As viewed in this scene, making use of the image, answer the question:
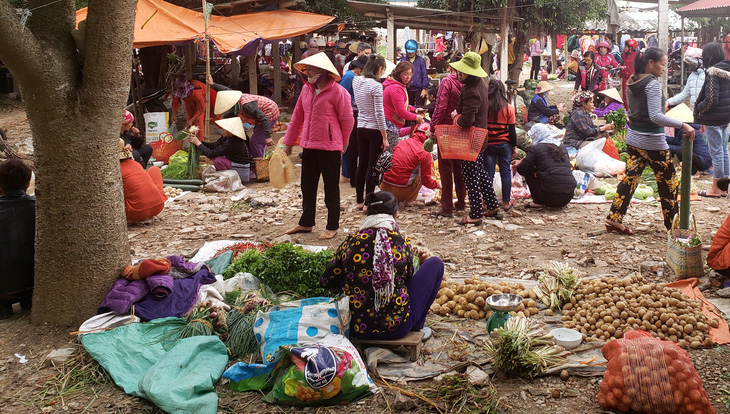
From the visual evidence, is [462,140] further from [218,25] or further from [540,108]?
[218,25]

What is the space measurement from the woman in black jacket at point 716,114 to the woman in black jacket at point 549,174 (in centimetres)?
210

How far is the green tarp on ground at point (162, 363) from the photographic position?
11.9 ft

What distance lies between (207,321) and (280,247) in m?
0.96

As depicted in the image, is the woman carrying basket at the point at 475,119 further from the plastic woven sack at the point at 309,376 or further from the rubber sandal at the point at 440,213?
the plastic woven sack at the point at 309,376

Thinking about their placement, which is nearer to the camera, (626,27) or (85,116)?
(85,116)

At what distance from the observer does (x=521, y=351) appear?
3900 millimetres

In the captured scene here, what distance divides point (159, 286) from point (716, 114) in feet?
24.6

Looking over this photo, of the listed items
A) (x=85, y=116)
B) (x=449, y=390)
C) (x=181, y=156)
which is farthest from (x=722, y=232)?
(x=181, y=156)

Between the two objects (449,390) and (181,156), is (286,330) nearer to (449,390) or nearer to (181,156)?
(449,390)

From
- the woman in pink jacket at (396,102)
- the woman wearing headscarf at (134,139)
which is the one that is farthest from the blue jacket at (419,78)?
the woman wearing headscarf at (134,139)

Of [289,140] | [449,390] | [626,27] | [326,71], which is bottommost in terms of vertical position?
[449,390]

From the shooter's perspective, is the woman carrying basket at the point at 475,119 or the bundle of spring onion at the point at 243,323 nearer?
the bundle of spring onion at the point at 243,323

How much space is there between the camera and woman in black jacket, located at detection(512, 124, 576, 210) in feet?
26.3

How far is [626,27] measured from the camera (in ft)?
90.8
